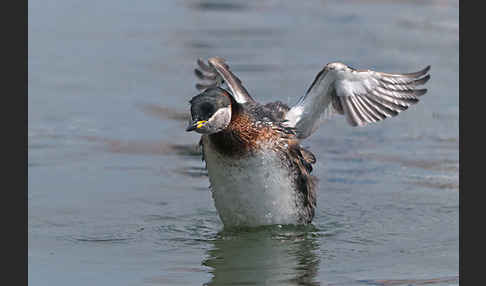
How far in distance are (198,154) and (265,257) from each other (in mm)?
3587

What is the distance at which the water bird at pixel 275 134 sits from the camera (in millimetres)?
9570

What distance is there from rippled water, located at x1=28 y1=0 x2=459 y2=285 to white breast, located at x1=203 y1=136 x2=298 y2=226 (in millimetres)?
189

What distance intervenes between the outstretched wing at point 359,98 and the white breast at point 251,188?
2.72ft

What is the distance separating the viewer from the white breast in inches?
381

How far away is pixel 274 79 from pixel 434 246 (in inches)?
255

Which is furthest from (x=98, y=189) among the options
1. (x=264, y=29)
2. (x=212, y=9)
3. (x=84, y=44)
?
(x=212, y=9)

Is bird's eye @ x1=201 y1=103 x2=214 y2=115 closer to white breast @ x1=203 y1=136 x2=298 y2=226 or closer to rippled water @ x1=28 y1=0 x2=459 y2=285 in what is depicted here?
white breast @ x1=203 y1=136 x2=298 y2=226

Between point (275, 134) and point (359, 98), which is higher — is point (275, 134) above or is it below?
below

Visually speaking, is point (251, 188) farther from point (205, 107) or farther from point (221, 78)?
point (221, 78)

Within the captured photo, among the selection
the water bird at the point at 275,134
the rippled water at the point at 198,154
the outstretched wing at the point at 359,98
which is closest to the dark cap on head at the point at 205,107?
the water bird at the point at 275,134

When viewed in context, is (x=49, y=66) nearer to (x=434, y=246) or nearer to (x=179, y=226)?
(x=179, y=226)

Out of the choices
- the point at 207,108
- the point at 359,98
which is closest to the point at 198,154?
the point at 359,98

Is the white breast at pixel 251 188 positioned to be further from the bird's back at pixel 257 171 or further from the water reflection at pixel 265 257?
the water reflection at pixel 265 257

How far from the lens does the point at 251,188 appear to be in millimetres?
9750
